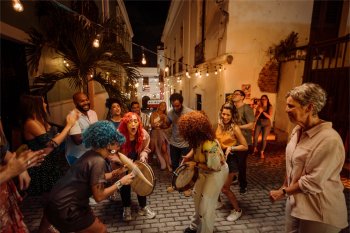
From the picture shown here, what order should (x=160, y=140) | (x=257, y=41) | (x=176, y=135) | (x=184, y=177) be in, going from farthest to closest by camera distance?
(x=257, y=41)
(x=160, y=140)
(x=176, y=135)
(x=184, y=177)

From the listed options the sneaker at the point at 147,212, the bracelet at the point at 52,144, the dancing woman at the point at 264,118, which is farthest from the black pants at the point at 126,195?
the dancing woman at the point at 264,118

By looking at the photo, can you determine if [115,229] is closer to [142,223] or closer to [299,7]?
[142,223]

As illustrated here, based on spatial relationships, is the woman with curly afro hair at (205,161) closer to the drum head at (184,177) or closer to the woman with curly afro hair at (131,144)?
the drum head at (184,177)

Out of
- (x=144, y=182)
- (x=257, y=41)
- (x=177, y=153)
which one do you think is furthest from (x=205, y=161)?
(x=257, y=41)

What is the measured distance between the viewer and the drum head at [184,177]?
9.11ft

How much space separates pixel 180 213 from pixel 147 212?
587 millimetres

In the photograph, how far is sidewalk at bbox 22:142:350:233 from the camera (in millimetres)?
3424

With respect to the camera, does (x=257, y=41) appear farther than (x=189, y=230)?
Yes

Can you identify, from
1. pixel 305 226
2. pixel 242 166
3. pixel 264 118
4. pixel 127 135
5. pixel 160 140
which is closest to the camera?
pixel 305 226

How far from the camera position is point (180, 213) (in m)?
3.82

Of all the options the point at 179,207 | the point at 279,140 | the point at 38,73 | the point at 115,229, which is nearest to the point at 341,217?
the point at 179,207

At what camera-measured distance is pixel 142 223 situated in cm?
355

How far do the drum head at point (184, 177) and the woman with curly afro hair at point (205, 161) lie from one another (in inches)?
2.4

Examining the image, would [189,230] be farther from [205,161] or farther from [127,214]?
[205,161]
